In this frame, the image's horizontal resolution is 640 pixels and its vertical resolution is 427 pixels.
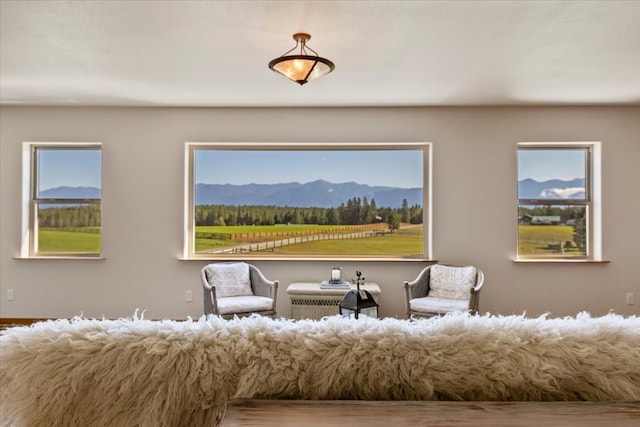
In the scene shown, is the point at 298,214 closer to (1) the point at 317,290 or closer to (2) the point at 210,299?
(1) the point at 317,290

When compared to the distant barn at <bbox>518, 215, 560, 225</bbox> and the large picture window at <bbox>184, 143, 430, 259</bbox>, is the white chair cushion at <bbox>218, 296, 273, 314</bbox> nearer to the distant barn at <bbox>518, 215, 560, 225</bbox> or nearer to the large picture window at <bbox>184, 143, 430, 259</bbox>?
the large picture window at <bbox>184, 143, 430, 259</bbox>

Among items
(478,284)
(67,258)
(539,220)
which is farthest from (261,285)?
(539,220)

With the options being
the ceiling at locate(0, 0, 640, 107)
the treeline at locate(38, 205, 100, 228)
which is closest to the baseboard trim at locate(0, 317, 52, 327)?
the treeline at locate(38, 205, 100, 228)

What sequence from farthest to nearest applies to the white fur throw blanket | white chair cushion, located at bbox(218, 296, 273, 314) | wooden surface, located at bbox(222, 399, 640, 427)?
white chair cushion, located at bbox(218, 296, 273, 314)
the white fur throw blanket
wooden surface, located at bbox(222, 399, 640, 427)

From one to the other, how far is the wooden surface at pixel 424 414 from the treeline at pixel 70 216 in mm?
4578

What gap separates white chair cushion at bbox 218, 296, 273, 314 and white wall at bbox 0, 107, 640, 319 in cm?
66

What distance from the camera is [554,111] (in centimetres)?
449

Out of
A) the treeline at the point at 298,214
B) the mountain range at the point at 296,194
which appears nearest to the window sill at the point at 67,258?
the treeline at the point at 298,214

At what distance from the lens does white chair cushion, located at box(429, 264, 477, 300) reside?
13.1 feet

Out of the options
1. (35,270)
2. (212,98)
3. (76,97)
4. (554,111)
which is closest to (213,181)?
(212,98)

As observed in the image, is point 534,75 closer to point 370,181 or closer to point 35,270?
point 370,181

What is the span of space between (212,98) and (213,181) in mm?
992

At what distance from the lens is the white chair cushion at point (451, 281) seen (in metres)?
3.99

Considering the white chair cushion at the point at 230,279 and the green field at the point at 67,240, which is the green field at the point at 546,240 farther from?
the green field at the point at 67,240
